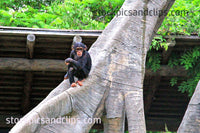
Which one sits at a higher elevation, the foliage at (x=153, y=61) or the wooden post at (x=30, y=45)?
the wooden post at (x=30, y=45)

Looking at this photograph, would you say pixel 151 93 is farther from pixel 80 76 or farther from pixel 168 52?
pixel 80 76

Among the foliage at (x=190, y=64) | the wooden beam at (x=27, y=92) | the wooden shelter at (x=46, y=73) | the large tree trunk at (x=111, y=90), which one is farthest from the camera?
the wooden beam at (x=27, y=92)

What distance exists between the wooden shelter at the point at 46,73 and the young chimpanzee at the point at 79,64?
1254mm

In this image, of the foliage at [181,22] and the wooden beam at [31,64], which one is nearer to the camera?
the wooden beam at [31,64]

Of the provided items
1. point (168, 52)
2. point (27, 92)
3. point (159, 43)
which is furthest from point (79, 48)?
point (27, 92)

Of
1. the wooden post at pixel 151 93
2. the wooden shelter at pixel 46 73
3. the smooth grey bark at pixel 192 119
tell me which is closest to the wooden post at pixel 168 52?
the wooden shelter at pixel 46 73

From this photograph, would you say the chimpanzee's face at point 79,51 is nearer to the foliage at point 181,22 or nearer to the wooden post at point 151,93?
the foliage at point 181,22

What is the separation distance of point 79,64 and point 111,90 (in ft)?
1.68

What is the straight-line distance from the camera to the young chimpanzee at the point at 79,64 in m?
3.94

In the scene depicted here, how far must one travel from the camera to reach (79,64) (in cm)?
395

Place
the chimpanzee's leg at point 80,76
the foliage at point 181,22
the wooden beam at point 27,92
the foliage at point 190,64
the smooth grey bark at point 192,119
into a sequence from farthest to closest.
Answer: the wooden beam at point 27,92 < the foliage at point 181,22 < the foliage at point 190,64 < the smooth grey bark at point 192,119 < the chimpanzee's leg at point 80,76

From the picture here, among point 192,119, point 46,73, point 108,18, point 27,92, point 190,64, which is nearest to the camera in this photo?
point 192,119

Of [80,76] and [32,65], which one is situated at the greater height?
[32,65]

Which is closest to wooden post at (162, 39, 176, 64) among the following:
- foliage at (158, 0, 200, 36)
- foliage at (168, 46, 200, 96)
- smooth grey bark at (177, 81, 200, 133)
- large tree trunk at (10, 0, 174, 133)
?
foliage at (168, 46, 200, 96)
